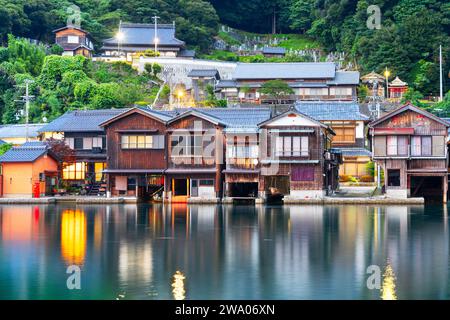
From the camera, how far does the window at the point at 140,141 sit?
4503 centimetres

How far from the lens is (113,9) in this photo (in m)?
92.9

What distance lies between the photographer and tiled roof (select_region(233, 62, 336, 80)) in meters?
71.7

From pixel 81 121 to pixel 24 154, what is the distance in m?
5.96

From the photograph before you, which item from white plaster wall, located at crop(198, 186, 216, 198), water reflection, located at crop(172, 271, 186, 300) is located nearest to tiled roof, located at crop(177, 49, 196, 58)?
white plaster wall, located at crop(198, 186, 216, 198)

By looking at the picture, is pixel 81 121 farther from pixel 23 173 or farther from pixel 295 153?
pixel 295 153

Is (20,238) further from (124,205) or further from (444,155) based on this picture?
(444,155)

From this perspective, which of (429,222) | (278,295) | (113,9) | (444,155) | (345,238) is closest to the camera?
(278,295)

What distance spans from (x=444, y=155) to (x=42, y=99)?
35.6 meters

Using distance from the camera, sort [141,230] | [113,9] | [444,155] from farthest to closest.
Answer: [113,9], [444,155], [141,230]

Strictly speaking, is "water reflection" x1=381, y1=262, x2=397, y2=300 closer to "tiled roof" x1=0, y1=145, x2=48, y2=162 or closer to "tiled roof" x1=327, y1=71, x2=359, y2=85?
"tiled roof" x1=0, y1=145, x2=48, y2=162

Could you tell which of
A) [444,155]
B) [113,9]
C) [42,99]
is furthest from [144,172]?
[113,9]

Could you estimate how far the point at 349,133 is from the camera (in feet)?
181

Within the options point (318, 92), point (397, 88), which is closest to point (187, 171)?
point (318, 92)
